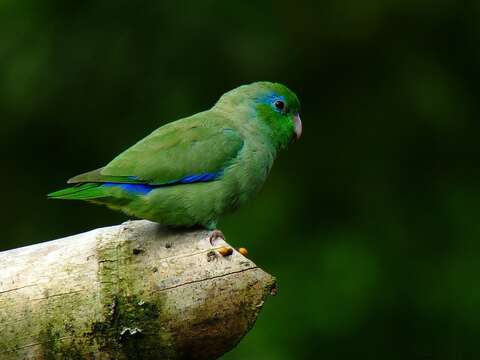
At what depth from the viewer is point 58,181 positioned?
6.82 meters

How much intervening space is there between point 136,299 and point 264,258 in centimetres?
322

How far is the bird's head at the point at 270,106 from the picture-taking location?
4680 millimetres

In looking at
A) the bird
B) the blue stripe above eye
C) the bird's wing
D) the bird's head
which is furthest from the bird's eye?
the blue stripe above eye

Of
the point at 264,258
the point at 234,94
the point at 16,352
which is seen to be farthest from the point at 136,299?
the point at 264,258

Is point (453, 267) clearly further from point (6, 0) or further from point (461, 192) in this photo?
point (6, 0)

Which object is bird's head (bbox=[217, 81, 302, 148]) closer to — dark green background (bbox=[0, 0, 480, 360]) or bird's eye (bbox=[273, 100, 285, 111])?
bird's eye (bbox=[273, 100, 285, 111])

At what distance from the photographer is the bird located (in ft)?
13.1

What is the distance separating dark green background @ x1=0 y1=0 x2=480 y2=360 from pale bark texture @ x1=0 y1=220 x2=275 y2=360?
121 inches

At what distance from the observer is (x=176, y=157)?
4105mm

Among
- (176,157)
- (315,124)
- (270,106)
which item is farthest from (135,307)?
(315,124)

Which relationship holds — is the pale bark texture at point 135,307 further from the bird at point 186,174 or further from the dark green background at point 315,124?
the dark green background at point 315,124

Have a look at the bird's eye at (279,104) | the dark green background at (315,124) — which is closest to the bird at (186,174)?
the bird's eye at (279,104)

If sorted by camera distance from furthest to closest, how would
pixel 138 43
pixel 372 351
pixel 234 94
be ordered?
pixel 138 43
pixel 372 351
pixel 234 94

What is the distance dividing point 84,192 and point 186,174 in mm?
515
